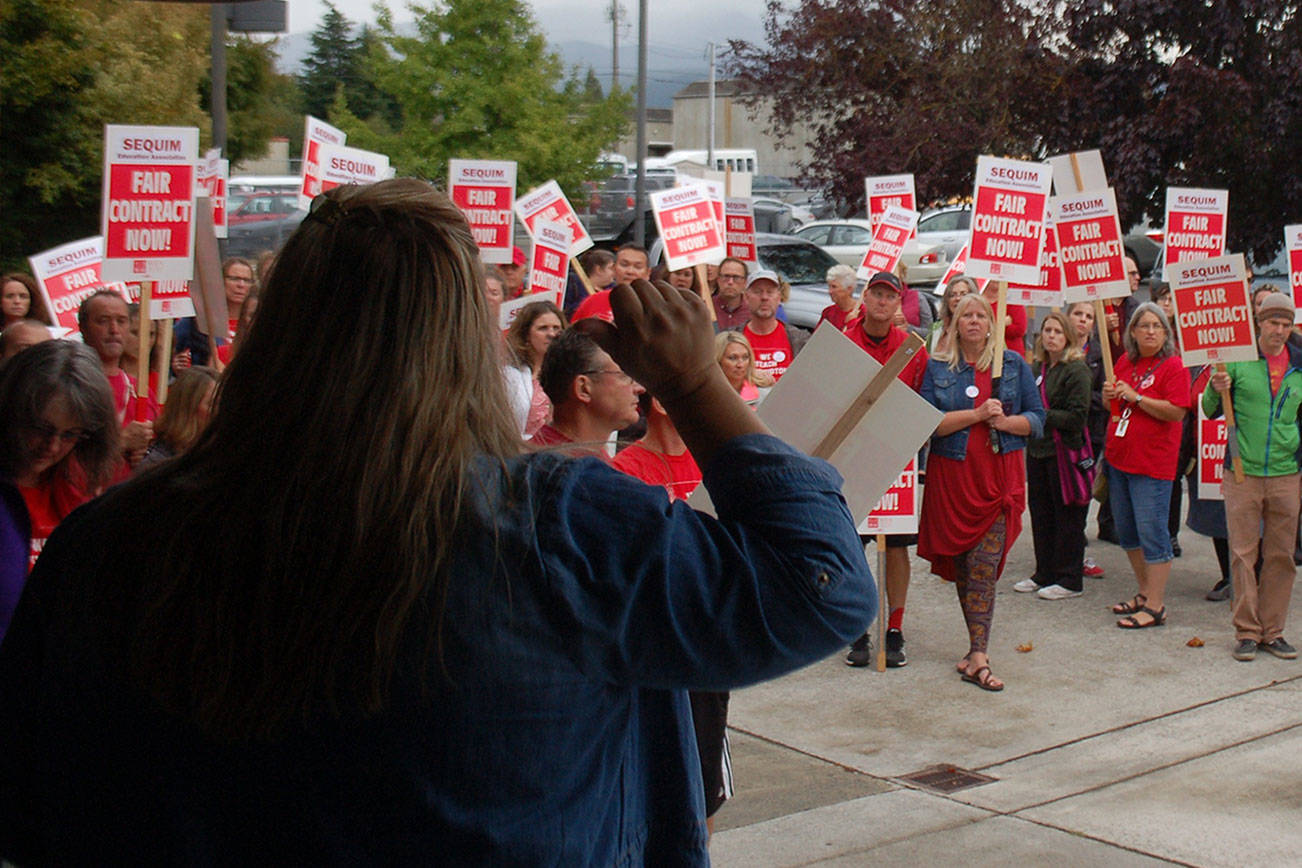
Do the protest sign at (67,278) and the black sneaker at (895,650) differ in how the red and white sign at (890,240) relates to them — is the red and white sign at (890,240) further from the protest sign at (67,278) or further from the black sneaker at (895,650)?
the protest sign at (67,278)

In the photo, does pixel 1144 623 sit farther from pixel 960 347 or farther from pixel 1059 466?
pixel 960 347

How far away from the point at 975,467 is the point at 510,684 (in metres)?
5.78

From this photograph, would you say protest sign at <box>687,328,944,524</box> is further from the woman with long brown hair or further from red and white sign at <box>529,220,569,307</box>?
red and white sign at <box>529,220,569,307</box>

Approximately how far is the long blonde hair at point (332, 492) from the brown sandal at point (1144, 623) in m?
6.96

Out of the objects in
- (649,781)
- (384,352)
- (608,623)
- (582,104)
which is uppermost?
(582,104)

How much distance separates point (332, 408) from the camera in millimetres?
1469

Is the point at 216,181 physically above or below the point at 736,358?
above

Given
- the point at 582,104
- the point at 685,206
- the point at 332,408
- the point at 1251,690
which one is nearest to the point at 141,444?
the point at 332,408

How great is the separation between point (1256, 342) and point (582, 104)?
20.8 meters

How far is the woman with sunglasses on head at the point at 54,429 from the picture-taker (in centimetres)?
356

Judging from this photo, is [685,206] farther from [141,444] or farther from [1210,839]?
[1210,839]

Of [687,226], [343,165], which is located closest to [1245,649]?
[687,226]

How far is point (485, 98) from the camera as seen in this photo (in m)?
25.4

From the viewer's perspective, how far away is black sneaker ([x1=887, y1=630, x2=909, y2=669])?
285 inches
